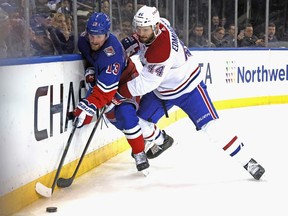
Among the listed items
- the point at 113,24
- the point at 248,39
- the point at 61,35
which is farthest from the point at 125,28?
the point at 248,39

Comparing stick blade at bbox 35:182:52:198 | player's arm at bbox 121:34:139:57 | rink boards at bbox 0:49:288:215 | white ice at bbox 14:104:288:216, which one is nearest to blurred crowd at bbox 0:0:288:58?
rink boards at bbox 0:49:288:215

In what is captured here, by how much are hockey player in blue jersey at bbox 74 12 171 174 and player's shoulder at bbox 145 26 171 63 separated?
231mm

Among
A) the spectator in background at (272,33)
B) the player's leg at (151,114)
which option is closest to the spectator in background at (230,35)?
the spectator in background at (272,33)

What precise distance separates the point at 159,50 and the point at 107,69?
33cm

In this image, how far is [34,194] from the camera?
3.09 meters

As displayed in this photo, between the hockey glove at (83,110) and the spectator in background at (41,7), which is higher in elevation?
the spectator in background at (41,7)

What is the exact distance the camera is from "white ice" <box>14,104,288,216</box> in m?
2.94

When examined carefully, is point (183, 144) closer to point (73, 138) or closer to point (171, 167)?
point (171, 167)

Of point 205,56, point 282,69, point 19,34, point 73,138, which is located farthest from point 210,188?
point 282,69

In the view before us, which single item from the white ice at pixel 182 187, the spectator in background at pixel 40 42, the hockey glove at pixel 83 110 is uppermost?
the spectator in background at pixel 40 42

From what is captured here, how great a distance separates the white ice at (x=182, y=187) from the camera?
9.65ft

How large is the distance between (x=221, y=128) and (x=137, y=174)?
62 centimetres

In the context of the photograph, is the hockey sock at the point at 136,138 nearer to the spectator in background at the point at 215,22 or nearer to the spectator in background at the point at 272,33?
the spectator in background at the point at 215,22

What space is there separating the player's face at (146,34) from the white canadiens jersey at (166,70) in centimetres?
3
